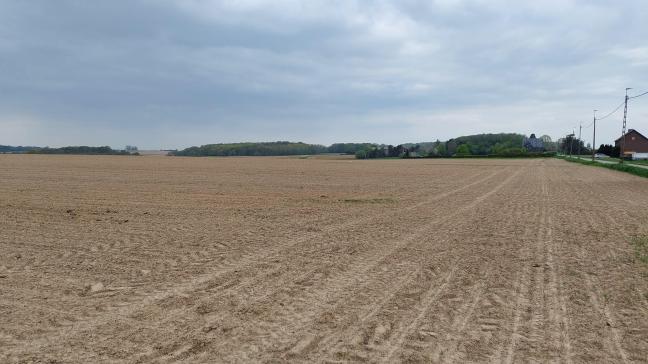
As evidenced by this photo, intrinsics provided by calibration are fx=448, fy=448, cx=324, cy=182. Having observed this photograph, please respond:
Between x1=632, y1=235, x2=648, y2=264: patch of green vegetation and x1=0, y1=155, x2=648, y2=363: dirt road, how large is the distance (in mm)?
195

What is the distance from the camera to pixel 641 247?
8.41 m

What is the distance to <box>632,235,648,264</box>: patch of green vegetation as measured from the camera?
7.55m

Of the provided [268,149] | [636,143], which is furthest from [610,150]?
[268,149]

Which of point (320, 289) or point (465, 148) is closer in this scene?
point (320, 289)

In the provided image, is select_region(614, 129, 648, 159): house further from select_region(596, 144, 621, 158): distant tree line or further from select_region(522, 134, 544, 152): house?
select_region(522, 134, 544, 152): house

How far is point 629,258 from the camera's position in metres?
7.59

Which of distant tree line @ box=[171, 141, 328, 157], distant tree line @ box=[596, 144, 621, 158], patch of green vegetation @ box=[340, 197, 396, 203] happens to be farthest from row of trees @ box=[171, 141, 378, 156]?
patch of green vegetation @ box=[340, 197, 396, 203]

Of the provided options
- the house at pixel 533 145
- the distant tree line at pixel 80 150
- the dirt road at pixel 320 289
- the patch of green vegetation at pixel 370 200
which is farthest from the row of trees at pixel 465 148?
the dirt road at pixel 320 289

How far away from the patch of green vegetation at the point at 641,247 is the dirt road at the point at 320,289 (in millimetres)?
195

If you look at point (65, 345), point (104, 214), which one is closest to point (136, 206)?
point (104, 214)

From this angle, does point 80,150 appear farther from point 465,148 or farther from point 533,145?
point 533,145

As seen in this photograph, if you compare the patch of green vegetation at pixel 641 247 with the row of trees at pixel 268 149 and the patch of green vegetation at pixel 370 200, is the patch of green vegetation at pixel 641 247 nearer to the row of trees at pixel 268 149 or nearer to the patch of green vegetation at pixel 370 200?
the patch of green vegetation at pixel 370 200

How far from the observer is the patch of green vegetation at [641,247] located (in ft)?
24.8

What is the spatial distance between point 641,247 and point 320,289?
6521 mm
